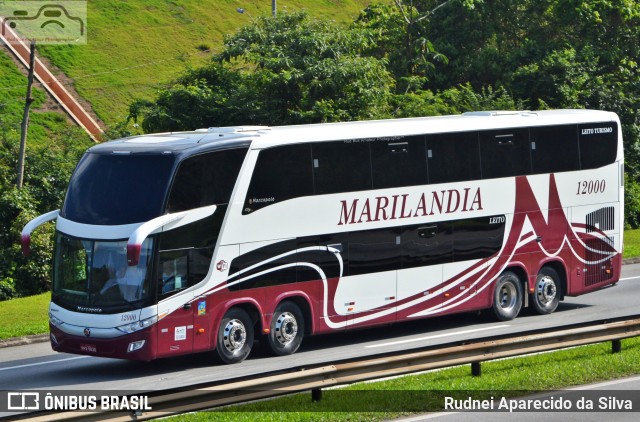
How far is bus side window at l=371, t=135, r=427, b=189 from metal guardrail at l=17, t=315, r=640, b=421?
17.4 ft

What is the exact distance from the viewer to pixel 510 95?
42188 millimetres

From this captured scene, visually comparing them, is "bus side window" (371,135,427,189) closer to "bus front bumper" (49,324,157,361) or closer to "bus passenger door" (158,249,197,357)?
"bus passenger door" (158,249,197,357)

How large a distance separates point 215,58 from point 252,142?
1922 cm

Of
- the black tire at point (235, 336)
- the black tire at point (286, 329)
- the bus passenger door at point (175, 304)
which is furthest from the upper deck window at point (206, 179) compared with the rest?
the black tire at point (286, 329)

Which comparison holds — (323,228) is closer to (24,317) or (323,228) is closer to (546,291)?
(546,291)

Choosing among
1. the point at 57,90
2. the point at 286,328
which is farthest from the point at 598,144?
the point at 57,90

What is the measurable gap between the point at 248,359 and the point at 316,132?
422 centimetres

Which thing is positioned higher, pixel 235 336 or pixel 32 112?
pixel 32 112

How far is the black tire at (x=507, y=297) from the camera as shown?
73.3ft

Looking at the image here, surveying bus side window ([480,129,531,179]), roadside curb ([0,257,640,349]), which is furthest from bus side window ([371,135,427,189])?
roadside curb ([0,257,640,349])

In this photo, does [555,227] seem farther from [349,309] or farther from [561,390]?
[561,390]

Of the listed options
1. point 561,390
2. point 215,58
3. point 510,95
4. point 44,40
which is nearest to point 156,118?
point 215,58

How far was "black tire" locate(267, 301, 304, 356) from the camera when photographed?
18.9 meters

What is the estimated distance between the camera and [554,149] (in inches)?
901
